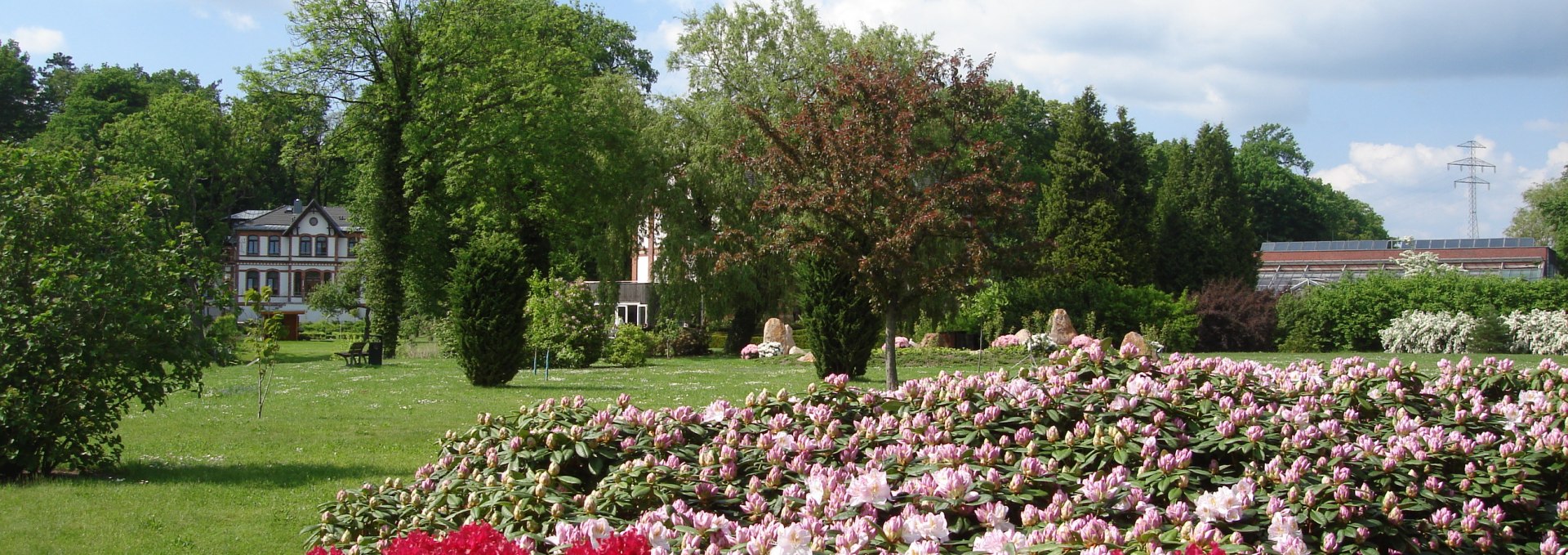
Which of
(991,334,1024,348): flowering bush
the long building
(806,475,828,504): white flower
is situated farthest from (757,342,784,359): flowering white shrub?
the long building

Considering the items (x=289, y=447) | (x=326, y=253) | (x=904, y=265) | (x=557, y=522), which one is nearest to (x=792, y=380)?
(x=904, y=265)

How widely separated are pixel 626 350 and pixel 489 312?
715cm

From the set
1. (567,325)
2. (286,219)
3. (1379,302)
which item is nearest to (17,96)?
(286,219)

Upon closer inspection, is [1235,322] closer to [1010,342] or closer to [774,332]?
[1010,342]

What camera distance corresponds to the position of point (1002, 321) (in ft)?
97.5

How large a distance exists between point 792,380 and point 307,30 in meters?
21.2

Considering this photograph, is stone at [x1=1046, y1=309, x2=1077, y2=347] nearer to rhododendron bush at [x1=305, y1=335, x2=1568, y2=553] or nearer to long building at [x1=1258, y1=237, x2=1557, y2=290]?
rhododendron bush at [x1=305, y1=335, x2=1568, y2=553]

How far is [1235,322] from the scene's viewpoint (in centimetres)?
2983

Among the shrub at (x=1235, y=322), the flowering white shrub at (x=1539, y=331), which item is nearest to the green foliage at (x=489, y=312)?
the shrub at (x=1235, y=322)

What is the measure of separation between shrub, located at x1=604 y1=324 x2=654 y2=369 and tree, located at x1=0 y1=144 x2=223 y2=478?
15.5 metres

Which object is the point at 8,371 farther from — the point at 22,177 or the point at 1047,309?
the point at 1047,309

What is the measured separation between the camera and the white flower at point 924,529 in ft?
10.8

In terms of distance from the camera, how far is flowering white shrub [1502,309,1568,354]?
80.8 ft

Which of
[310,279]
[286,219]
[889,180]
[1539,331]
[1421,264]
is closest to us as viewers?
[889,180]
